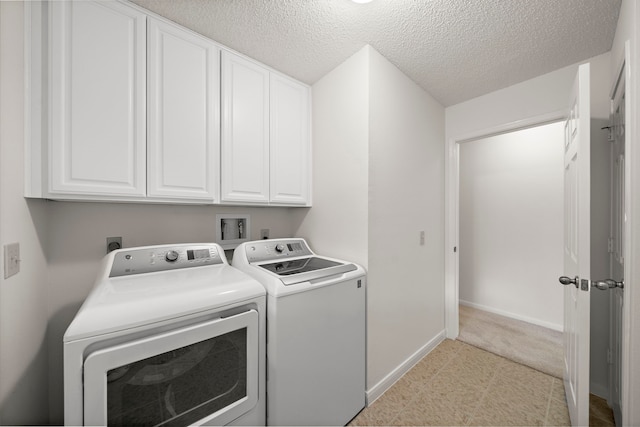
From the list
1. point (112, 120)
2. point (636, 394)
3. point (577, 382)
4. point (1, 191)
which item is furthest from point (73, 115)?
point (577, 382)

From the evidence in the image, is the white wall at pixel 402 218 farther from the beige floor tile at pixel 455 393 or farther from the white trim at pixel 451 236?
the beige floor tile at pixel 455 393

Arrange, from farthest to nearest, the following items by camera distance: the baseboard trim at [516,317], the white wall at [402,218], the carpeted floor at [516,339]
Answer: the baseboard trim at [516,317]
the carpeted floor at [516,339]
the white wall at [402,218]

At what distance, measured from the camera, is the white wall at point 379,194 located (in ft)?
5.32

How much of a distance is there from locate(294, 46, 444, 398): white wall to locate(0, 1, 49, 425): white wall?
1.54m

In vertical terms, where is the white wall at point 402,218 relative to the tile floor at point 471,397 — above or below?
above

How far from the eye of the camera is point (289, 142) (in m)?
1.85

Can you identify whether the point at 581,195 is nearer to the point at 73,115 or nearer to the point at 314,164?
the point at 314,164

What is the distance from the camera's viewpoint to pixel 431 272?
2258 millimetres

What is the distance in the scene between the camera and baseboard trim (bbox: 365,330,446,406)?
5.32 feet

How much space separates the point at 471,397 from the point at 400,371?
0.47 metres

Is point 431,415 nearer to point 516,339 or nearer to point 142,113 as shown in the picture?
point 516,339

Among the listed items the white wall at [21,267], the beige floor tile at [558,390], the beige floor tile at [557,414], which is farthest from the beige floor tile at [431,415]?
the white wall at [21,267]

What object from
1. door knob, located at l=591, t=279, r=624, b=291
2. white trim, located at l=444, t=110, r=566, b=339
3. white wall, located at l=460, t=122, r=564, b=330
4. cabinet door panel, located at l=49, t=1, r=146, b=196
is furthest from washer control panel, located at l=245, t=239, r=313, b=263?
white wall, located at l=460, t=122, r=564, b=330

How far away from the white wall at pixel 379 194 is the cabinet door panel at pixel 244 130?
46 cm
